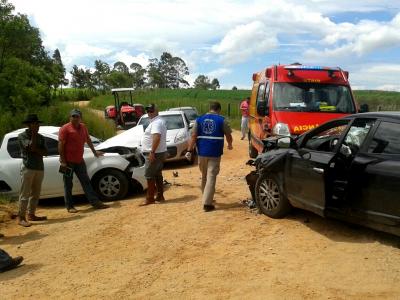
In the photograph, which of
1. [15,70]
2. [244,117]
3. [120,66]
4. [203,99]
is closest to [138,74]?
[120,66]

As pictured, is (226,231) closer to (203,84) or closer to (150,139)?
(150,139)

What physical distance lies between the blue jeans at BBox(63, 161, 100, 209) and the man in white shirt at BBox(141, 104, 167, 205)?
3.12ft

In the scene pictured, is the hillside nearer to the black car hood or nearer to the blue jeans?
the blue jeans

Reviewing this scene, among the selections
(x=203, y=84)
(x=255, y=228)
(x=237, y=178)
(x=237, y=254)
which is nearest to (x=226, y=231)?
(x=255, y=228)

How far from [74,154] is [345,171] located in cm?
483

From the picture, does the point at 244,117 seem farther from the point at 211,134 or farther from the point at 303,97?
the point at 211,134

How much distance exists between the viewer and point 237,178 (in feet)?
34.4

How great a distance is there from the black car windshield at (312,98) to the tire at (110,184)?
3.36 m

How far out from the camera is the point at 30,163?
779 centimetres

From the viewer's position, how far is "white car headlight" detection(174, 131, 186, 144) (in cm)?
1316

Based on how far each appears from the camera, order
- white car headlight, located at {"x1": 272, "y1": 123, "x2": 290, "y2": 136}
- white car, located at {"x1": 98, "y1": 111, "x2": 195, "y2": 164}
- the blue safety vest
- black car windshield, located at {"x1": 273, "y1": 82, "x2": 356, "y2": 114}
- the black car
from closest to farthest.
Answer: the black car < the blue safety vest < white car headlight, located at {"x1": 272, "y1": 123, "x2": 290, "y2": 136} < black car windshield, located at {"x1": 273, "y1": 82, "x2": 356, "y2": 114} < white car, located at {"x1": 98, "y1": 111, "x2": 195, "y2": 164}

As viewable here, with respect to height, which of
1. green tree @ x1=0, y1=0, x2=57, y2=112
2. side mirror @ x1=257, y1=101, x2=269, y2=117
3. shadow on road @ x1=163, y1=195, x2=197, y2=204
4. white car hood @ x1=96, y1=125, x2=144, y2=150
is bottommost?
shadow on road @ x1=163, y1=195, x2=197, y2=204

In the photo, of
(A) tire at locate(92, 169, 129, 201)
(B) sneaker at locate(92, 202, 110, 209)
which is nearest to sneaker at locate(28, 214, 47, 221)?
(B) sneaker at locate(92, 202, 110, 209)

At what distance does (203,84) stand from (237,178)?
3612 inches
